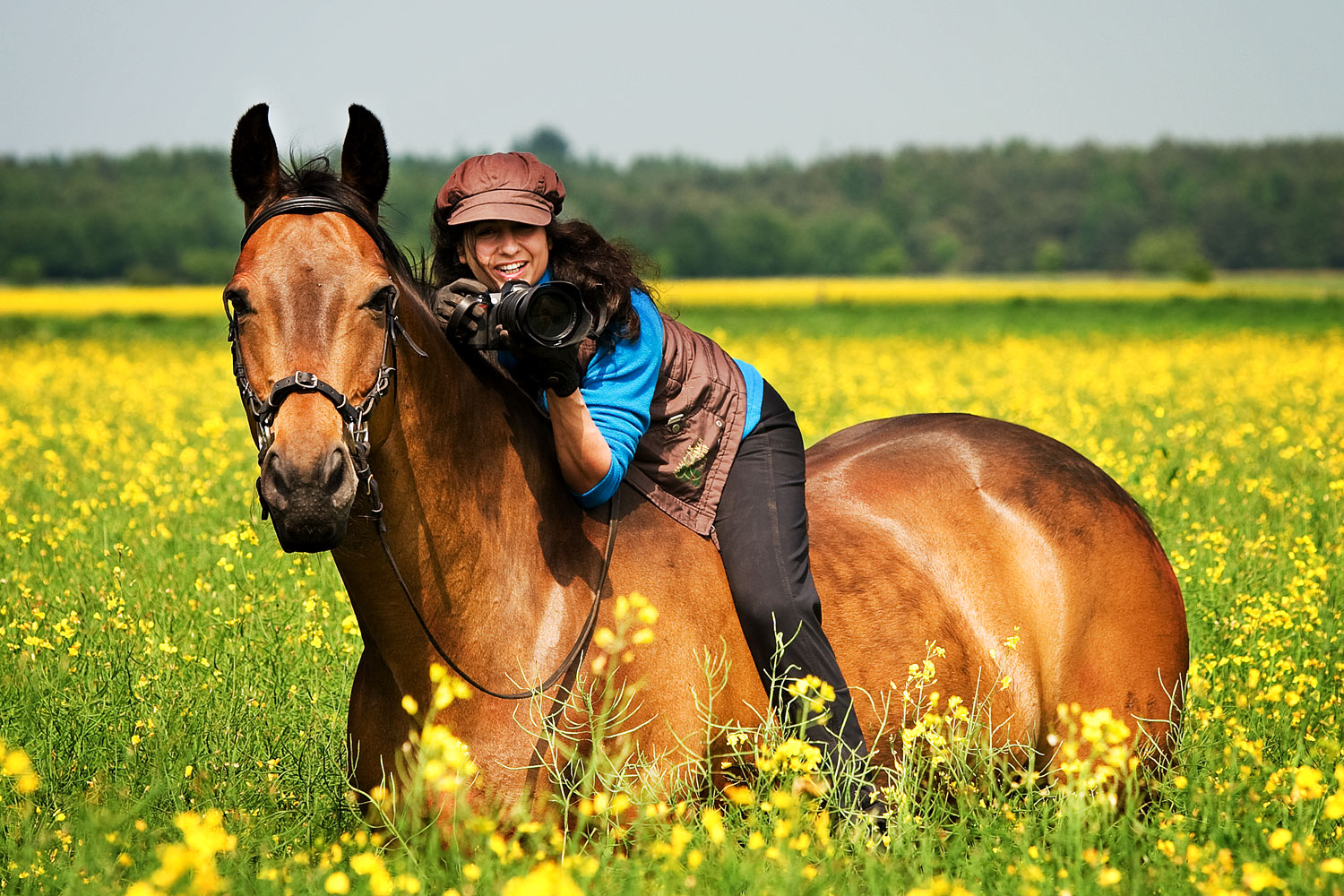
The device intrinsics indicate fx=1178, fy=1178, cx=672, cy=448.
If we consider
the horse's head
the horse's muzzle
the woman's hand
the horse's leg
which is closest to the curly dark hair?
the woman's hand

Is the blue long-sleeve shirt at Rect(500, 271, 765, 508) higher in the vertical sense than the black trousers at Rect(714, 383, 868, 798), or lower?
higher

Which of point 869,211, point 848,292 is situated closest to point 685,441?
point 848,292

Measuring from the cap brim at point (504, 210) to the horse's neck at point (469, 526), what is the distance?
40cm

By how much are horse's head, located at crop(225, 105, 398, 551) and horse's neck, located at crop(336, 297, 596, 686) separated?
0.66ft

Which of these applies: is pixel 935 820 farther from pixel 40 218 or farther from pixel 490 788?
pixel 40 218

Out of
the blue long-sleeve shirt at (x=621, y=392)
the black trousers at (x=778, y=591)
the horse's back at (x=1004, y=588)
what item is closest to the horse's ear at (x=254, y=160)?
the blue long-sleeve shirt at (x=621, y=392)

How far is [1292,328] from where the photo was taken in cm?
2988

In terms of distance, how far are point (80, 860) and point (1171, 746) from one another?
130 inches

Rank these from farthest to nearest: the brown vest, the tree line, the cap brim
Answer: the tree line
the brown vest
the cap brim

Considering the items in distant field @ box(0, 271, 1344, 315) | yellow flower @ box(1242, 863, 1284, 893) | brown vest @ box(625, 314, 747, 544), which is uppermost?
brown vest @ box(625, 314, 747, 544)

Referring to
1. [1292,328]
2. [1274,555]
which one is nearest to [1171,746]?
[1274,555]

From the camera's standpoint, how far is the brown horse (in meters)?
2.71

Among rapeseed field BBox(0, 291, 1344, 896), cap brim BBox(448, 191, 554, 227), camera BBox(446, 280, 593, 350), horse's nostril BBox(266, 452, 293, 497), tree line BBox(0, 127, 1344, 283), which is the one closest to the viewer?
horse's nostril BBox(266, 452, 293, 497)

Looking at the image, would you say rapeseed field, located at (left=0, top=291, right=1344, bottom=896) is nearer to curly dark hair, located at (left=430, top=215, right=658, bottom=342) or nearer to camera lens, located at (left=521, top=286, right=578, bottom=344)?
camera lens, located at (left=521, top=286, right=578, bottom=344)
